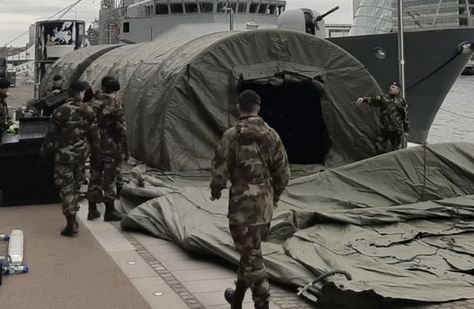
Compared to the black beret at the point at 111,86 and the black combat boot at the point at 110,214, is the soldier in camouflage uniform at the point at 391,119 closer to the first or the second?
the black beret at the point at 111,86

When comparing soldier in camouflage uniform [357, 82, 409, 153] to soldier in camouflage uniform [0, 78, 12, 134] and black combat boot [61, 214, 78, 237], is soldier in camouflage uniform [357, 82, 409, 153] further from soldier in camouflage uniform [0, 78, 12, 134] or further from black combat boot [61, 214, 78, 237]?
soldier in camouflage uniform [0, 78, 12, 134]

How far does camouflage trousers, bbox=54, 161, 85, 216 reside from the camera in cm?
813

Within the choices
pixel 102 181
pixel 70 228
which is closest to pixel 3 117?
pixel 102 181

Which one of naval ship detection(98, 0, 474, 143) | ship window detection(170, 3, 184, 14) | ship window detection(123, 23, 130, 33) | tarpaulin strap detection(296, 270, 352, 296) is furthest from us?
ship window detection(123, 23, 130, 33)

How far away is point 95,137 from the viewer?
8.50 metres

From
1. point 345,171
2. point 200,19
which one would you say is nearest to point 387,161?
point 345,171

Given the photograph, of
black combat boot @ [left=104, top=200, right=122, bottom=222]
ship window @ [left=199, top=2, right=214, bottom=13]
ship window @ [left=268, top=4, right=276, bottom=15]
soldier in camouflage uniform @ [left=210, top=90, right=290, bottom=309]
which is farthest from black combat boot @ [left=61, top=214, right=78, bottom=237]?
ship window @ [left=268, top=4, right=276, bottom=15]

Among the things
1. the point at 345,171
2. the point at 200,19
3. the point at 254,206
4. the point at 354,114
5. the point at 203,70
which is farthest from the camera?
the point at 200,19

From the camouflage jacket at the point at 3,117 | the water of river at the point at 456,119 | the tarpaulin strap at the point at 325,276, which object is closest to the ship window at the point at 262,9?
the water of river at the point at 456,119

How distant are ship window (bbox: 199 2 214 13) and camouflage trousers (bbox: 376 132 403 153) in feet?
49.9

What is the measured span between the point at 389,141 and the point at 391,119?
44 cm

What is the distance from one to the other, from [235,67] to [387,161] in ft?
10.6

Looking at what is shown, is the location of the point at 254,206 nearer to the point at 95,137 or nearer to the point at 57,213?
the point at 95,137

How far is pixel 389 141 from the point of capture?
12.0 metres
